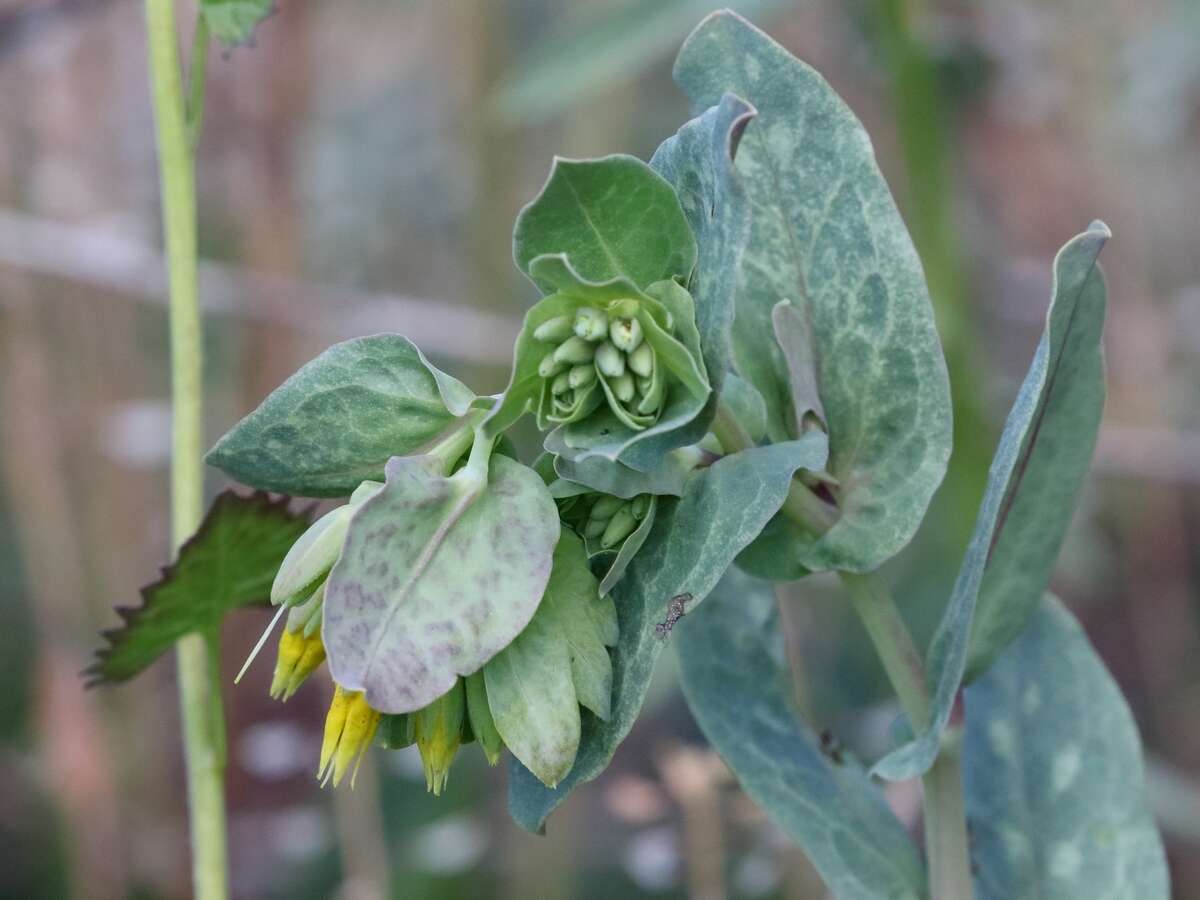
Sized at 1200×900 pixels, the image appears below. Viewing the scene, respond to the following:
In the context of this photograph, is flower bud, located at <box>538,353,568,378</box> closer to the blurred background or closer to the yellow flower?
the yellow flower

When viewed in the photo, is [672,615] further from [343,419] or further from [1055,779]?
[1055,779]

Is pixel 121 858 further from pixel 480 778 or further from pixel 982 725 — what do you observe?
pixel 982 725

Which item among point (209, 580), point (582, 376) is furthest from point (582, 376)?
point (209, 580)

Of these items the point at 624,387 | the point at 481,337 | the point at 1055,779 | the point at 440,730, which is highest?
the point at 624,387

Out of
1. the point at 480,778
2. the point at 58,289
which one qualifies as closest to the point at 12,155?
the point at 58,289

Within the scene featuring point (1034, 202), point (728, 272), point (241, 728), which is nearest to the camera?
point (728, 272)

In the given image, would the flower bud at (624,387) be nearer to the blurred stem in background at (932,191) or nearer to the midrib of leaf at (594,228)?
the midrib of leaf at (594,228)
